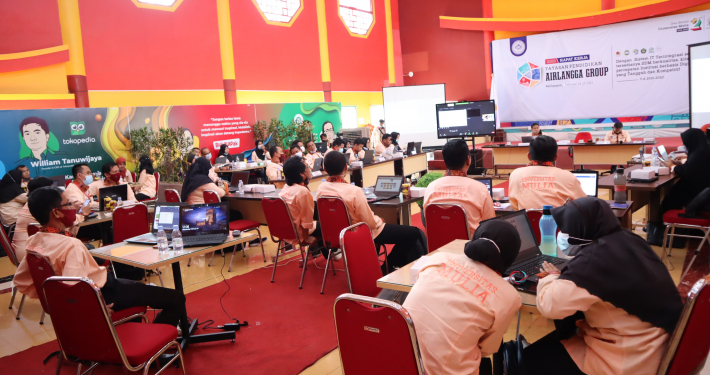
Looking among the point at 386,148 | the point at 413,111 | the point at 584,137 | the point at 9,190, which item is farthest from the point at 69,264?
the point at 413,111

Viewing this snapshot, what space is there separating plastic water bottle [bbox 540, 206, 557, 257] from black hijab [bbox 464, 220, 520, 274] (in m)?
0.90

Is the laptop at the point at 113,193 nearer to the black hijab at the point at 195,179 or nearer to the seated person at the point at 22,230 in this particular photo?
the seated person at the point at 22,230

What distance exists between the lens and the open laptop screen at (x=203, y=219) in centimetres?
355

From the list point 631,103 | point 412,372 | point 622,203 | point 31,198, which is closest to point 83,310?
point 31,198

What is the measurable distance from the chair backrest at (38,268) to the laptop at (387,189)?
2.98m

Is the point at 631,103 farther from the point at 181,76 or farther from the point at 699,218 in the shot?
the point at 181,76

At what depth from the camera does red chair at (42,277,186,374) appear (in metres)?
2.29

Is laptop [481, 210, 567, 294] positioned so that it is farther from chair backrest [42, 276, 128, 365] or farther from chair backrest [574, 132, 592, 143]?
chair backrest [574, 132, 592, 143]

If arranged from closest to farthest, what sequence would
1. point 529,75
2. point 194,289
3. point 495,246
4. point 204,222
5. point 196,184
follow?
point 495,246
point 204,222
point 194,289
point 196,184
point 529,75

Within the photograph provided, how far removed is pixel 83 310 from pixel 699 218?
4.82 metres

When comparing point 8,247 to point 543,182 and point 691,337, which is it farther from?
point 691,337

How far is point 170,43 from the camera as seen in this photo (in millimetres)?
10844

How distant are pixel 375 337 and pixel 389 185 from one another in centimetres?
346

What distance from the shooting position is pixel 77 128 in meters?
8.70
